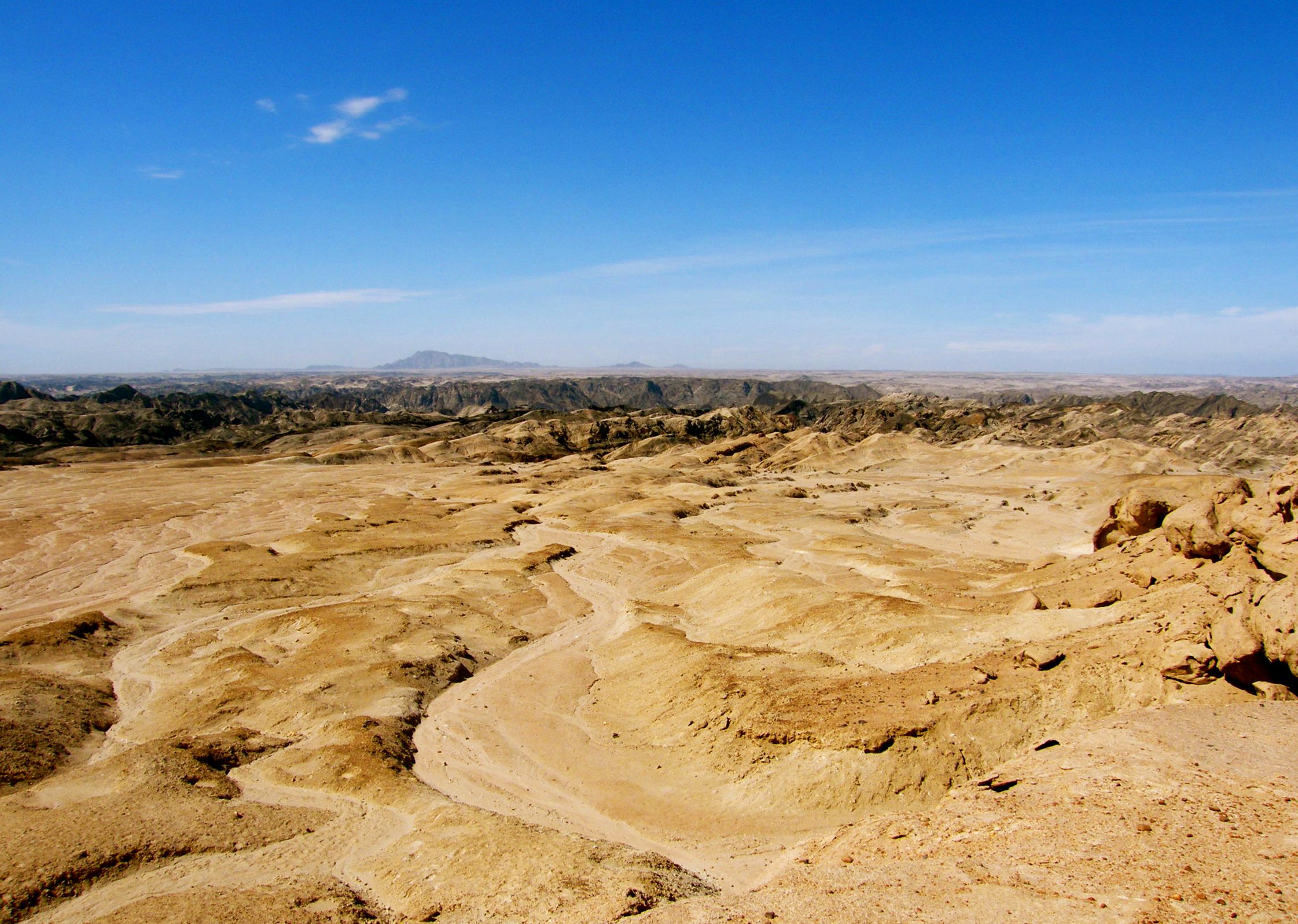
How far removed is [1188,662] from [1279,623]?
221 centimetres

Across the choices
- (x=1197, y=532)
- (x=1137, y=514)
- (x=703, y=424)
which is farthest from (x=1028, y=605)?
(x=703, y=424)

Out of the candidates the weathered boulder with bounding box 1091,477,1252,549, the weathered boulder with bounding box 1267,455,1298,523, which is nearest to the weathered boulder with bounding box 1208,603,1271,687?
the weathered boulder with bounding box 1267,455,1298,523

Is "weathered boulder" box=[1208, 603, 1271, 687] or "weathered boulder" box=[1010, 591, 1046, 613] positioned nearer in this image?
"weathered boulder" box=[1208, 603, 1271, 687]

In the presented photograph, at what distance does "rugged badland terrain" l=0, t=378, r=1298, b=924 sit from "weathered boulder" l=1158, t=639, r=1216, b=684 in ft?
0.28

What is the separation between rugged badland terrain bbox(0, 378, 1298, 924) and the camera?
43.8ft

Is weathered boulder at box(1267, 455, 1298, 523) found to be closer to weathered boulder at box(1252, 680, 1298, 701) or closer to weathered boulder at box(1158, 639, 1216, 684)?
weathered boulder at box(1158, 639, 1216, 684)

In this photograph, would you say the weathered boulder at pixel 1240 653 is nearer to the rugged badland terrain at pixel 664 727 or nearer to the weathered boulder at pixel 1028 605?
the rugged badland terrain at pixel 664 727

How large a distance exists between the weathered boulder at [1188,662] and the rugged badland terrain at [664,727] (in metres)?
0.08

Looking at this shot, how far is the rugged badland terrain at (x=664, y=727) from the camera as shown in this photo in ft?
43.8

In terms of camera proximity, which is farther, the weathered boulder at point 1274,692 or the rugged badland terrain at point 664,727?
the weathered boulder at point 1274,692

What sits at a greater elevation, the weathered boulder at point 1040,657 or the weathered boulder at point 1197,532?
the weathered boulder at point 1197,532

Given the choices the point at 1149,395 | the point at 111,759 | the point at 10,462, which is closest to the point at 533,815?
the point at 111,759

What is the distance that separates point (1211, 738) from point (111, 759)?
28.9 metres

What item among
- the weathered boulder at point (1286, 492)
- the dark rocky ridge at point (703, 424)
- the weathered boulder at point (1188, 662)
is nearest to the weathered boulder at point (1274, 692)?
the weathered boulder at point (1188, 662)
